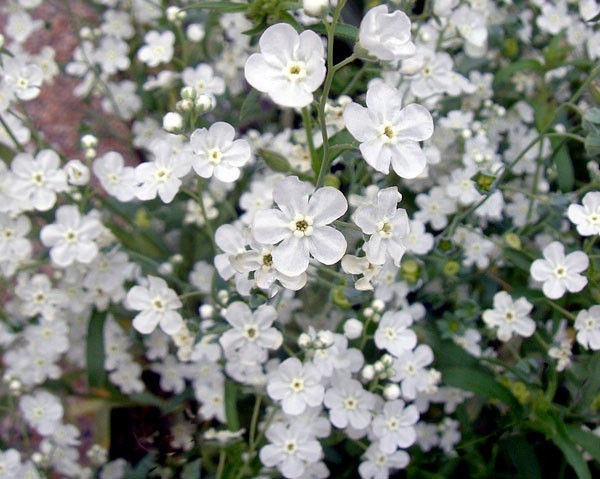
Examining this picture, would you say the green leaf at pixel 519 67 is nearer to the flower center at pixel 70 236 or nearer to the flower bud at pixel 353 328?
the flower bud at pixel 353 328

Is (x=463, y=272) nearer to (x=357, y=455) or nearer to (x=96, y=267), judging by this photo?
(x=357, y=455)

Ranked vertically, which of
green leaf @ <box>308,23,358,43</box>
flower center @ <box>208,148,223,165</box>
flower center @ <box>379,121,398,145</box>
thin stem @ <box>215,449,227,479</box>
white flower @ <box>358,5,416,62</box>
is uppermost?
white flower @ <box>358,5,416,62</box>

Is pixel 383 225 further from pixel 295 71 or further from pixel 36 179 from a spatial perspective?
pixel 36 179

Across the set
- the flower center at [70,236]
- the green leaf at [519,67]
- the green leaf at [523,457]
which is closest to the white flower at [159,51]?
the flower center at [70,236]

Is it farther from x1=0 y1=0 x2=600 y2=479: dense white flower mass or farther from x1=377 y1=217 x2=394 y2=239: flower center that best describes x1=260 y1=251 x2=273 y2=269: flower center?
x1=377 y1=217 x2=394 y2=239: flower center

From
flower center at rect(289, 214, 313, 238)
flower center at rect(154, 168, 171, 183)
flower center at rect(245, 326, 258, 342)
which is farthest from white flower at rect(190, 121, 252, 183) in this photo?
flower center at rect(245, 326, 258, 342)

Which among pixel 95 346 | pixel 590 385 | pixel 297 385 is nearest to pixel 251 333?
pixel 297 385

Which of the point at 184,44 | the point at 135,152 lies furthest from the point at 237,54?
the point at 135,152
